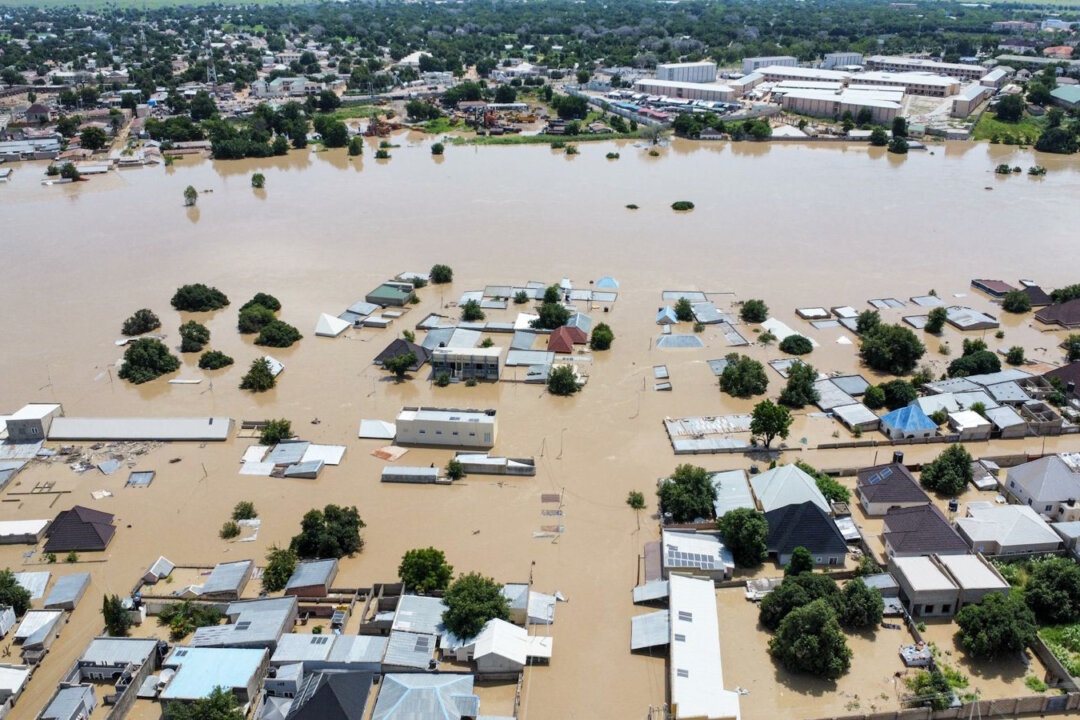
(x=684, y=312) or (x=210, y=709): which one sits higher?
(x=210, y=709)

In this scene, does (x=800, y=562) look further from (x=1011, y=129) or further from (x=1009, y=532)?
(x=1011, y=129)

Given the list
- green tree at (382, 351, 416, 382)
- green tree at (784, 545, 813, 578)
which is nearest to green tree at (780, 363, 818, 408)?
green tree at (784, 545, 813, 578)

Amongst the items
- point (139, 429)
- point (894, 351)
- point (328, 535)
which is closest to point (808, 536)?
point (328, 535)

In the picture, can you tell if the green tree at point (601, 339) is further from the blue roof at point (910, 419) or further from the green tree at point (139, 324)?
the green tree at point (139, 324)

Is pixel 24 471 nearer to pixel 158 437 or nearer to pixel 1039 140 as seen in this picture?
pixel 158 437

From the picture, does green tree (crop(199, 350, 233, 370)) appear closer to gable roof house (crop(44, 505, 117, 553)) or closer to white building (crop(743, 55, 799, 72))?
gable roof house (crop(44, 505, 117, 553))

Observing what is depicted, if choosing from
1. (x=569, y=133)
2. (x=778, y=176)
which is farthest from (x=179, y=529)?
(x=569, y=133)
